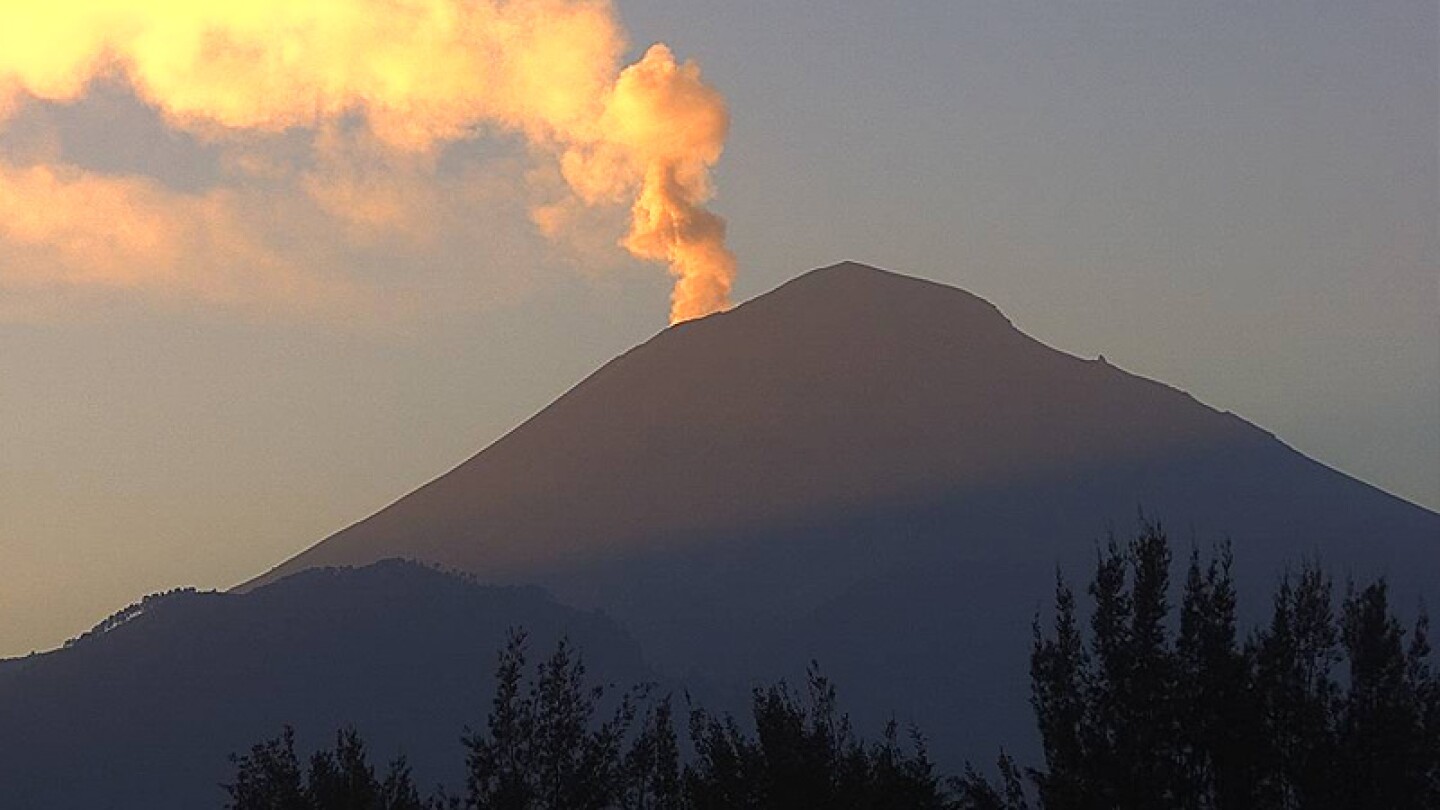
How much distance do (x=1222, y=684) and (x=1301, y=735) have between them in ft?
4.14

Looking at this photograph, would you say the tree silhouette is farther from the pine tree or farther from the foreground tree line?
the pine tree

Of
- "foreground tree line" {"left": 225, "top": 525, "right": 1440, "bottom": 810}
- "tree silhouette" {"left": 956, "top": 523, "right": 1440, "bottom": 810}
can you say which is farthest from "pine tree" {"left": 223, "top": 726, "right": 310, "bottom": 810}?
"tree silhouette" {"left": 956, "top": 523, "right": 1440, "bottom": 810}

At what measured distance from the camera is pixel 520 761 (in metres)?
34.7

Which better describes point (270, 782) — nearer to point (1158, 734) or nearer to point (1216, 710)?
point (1158, 734)

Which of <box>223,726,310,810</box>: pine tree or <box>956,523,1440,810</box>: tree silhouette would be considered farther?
<box>223,726,310,810</box>: pine tree

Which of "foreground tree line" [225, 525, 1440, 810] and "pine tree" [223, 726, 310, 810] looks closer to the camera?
"foreground tree line" [225, 525, 1440, 810]

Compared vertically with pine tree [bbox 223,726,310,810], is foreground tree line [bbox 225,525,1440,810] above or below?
below

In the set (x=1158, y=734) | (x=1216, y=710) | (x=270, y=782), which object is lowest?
(x=1158, y=734)

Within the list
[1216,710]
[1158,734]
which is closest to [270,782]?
[1158,734]

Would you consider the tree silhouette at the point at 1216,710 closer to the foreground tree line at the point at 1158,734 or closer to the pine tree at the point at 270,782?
the foreground tree line at the point at 1158,734

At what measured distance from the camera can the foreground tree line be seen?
29266 millimetres

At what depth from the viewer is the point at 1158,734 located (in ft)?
96.0

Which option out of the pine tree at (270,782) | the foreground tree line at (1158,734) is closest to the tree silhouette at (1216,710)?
the foreground tree line at (1158,734)

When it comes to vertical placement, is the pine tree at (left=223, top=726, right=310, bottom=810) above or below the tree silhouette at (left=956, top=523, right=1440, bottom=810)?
above
